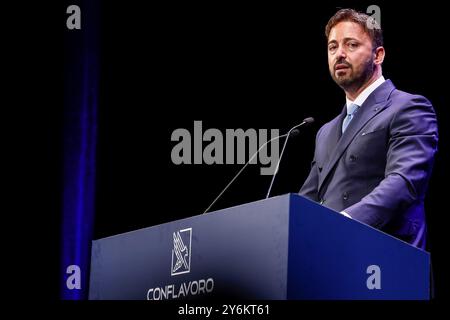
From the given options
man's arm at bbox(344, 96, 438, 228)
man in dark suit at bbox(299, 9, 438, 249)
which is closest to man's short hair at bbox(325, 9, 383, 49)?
man in dark suit at bbox(299, 9, 438, 249)

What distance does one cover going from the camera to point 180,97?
539cm

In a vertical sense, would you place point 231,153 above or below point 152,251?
above

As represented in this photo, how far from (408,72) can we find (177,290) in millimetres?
2640

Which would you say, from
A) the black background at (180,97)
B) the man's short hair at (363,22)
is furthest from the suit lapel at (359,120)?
the black background at (180,97)

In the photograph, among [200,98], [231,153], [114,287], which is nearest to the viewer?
[114,287]

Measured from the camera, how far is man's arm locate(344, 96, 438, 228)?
2658 millimetres

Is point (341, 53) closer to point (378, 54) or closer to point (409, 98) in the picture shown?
point (378, 54)

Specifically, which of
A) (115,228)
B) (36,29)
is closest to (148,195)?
(115,228)

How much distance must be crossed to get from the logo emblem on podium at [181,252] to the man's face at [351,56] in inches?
50.5

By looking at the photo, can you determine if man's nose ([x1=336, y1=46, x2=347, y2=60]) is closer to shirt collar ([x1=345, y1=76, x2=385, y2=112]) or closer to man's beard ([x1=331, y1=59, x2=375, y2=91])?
man's beard ([x1=331, y1=59, x2=375, y2=91])

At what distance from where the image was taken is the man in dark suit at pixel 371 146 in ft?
9.04

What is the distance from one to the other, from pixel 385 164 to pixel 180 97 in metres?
2.60

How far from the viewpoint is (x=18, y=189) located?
5.23 m
